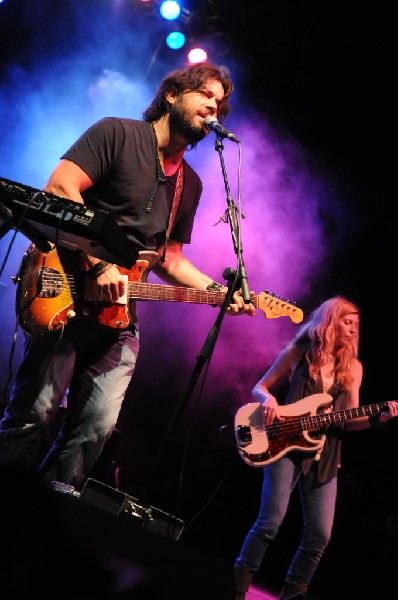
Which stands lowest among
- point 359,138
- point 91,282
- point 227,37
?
point 91,282

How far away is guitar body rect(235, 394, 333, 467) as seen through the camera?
13.1 feet

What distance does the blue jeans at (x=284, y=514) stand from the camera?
3.75m

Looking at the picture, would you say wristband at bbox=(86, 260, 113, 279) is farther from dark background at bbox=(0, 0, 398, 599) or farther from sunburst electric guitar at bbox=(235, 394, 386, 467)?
dark background at bbox=(0, 0, 398, 599)

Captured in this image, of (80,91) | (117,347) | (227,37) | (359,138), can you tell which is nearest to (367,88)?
(359,138)

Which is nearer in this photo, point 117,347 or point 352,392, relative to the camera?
point 117,347

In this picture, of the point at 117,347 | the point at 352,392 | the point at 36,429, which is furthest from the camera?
the point at 352,392

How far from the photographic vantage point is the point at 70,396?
10.1ft

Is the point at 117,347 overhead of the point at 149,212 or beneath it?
beneath

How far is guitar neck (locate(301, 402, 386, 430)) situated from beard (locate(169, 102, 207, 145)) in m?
2.23

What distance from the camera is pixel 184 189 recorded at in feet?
12.1

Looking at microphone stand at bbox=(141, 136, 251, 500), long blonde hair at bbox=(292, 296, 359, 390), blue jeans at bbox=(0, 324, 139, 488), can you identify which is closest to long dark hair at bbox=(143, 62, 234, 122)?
microphone stand at bbox=(141, 136, 251, 500)

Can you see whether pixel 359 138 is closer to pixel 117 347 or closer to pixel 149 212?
pixel 149 212

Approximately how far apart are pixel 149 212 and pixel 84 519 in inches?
89.6

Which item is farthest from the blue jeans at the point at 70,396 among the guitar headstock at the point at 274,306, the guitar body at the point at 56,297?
the guitar headstock at the point at 274,306
